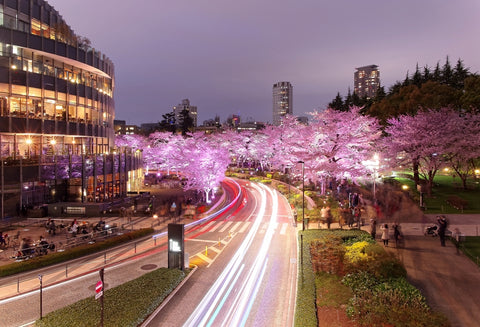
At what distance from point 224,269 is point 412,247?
12.1 m

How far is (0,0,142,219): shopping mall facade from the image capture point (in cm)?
3344

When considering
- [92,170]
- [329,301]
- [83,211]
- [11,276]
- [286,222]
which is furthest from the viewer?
[92,170]

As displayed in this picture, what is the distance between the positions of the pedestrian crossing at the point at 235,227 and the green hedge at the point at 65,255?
6.08m

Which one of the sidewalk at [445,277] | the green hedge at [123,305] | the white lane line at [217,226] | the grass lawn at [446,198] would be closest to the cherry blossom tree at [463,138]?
the grass lawn at [446,198]

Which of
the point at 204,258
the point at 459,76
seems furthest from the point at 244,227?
the point at 459,76

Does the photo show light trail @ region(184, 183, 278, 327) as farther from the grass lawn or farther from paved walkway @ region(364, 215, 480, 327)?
the grass lawn

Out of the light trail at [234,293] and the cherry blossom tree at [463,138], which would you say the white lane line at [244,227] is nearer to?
the light trail at [234,293]

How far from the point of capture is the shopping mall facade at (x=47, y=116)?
3344cm

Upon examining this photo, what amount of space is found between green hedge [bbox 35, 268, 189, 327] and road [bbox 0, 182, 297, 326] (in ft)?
1.95

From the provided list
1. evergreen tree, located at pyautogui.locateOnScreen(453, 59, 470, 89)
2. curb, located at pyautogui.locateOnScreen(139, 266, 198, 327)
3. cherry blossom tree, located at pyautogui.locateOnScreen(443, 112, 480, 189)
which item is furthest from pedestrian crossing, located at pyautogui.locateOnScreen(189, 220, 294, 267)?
evergreen tree, located at pyautogui.locateOnScreen(453, 59, 470, 89)

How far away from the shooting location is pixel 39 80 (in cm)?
3691

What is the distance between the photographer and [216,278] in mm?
16641

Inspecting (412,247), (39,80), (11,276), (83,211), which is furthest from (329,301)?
(39,80)

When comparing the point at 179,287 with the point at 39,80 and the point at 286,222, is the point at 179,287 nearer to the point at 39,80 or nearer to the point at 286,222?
the point at 286,222
